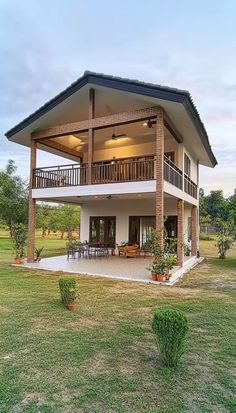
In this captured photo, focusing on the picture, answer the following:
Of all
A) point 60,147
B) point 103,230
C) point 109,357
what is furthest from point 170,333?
point 103,230

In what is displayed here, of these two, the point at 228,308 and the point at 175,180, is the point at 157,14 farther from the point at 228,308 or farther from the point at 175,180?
the point at 228,308

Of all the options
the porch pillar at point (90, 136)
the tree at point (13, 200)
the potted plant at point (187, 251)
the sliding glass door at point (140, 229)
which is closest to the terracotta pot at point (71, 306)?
the porch pillar at point (90, 136)

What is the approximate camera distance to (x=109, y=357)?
440cm

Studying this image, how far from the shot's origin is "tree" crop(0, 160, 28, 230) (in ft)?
81.6

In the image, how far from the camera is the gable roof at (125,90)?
34.8 ft

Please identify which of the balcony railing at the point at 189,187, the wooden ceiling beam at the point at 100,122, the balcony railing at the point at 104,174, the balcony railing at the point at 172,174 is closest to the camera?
the wooden ceiling beam at the point at 100,122

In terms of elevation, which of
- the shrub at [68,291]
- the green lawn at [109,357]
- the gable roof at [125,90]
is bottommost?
the green lawn at [109,357]

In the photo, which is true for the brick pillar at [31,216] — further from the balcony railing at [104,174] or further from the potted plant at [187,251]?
the potted plant at [187,251]

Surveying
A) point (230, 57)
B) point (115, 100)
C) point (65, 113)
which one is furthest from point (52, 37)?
A: point (230, 57)

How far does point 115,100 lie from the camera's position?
13.5 m

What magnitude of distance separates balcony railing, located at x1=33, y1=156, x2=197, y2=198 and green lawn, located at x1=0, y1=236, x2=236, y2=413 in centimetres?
599

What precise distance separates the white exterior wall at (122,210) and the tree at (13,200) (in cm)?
777

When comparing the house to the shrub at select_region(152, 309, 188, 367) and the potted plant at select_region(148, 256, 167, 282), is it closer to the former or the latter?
the potted plant at select_region(148, 256, 167, 282)

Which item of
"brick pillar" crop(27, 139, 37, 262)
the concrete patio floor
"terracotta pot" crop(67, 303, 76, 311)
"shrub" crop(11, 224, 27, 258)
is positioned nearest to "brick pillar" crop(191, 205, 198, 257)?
the concrete patio floor
